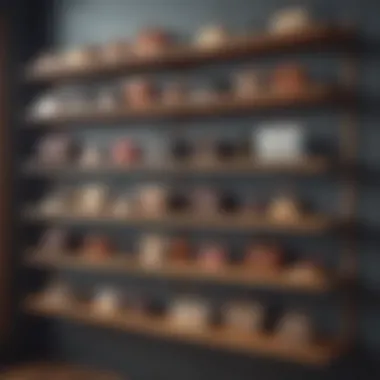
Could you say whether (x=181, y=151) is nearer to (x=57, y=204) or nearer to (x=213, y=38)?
(x=213, y=38)

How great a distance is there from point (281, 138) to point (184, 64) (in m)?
0.67

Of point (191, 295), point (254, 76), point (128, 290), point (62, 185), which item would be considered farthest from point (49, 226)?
point (254, 76)

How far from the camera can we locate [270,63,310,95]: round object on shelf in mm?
3199

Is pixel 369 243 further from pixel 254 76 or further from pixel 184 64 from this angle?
pixel 184 64

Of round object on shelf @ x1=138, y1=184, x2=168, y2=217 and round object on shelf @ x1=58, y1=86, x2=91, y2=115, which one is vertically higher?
round object on shelf @ x1=58, y1=86, x2=91, y2=115

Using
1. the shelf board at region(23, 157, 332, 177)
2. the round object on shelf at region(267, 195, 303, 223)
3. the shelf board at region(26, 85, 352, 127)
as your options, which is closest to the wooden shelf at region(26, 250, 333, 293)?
the round object on shelf at region(267, 195, 303, 223)

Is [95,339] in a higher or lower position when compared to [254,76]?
lower

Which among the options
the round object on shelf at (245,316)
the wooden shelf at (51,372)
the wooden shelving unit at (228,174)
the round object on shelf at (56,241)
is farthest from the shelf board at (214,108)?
the wooden shelf at (51,372)

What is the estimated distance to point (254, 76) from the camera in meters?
3.42

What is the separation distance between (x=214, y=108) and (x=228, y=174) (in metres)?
0.30

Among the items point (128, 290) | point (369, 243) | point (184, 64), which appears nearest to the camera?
point (369, 243)

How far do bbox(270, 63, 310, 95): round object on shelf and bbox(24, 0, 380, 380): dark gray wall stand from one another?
4.0 inches

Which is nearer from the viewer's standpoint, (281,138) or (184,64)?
(281,138)

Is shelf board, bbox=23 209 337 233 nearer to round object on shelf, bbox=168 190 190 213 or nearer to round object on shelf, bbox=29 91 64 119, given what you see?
round object on shelf, bbox=168 190 190 213
